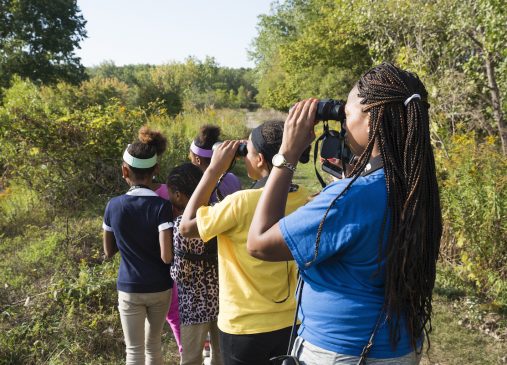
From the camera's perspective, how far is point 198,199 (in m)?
2.23

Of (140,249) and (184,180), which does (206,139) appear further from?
(140,249)

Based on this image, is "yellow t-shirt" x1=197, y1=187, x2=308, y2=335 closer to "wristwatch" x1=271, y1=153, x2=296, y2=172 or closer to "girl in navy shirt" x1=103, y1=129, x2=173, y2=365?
"wristwatch" x1=271, y1=153, x2=296, y2=172

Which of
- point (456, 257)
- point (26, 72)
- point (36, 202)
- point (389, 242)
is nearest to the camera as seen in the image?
point (389, 242)

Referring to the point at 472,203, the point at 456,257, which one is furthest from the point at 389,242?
the point at 456,257

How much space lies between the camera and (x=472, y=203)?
434 centimetres

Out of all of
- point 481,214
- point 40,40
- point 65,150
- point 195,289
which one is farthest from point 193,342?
point 40,40

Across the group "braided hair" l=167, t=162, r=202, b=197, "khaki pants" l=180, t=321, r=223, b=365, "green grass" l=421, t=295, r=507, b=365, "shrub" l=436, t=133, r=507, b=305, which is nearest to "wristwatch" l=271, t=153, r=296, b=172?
"braided hair" l=167, t=162, r=202, b=197

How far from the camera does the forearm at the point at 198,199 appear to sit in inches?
86.2

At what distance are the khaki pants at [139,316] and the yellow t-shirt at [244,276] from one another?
913mm

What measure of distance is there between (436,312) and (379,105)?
3801 millimetres

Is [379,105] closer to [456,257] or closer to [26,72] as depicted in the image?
[456,257]

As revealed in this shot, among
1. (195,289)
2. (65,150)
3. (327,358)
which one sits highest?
(65,150)

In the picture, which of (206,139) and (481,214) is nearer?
(206,139)

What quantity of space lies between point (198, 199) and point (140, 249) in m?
0.87
